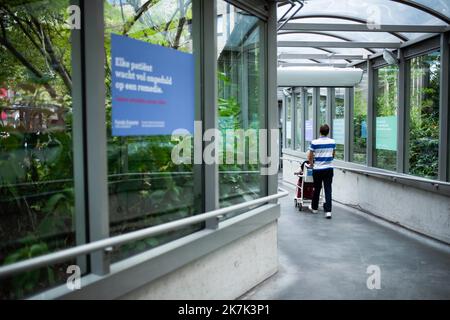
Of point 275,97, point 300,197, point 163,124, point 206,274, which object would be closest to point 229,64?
point 275,97

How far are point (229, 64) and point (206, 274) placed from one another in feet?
6.54

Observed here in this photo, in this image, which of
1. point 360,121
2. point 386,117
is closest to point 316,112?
point 360,121

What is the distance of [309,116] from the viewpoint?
1602cm

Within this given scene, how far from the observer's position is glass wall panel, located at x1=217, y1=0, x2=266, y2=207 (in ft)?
15.0

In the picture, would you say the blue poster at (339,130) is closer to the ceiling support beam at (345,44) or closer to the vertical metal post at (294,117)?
the ceiling support beam at (345,44)

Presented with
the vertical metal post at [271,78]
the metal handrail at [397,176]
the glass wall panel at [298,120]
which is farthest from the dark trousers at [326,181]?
the glass wall panel at [298,120]

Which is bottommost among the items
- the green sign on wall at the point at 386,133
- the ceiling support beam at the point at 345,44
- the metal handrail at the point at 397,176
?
the metal handrail at the point at 397,176

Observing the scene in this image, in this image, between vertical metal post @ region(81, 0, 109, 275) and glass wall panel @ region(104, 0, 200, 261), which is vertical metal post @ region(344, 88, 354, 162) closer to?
glass wall panel @ region(104, 0, 200, 261)

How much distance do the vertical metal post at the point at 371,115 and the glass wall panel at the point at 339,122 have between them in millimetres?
1808

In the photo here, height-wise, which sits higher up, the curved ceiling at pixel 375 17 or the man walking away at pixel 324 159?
the curved ceiling at pixel 375 17

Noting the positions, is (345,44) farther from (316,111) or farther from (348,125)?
(316,111)

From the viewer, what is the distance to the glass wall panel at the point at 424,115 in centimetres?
768

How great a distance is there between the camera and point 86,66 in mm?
2863
